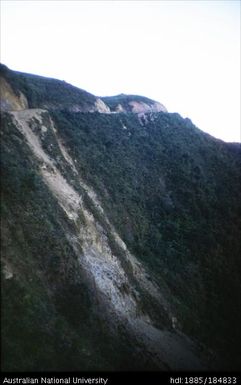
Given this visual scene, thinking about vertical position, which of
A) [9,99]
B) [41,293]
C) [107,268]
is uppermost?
[9,99]

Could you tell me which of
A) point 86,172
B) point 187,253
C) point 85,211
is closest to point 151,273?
point 187,253

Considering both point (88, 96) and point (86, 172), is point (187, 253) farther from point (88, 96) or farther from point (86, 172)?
point (88, 96)

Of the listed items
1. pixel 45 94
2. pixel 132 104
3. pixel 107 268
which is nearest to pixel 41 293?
pixel 107 268

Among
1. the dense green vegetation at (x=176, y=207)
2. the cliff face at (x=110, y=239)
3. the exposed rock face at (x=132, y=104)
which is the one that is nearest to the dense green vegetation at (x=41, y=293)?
the cliff face at (x=110, y=239)

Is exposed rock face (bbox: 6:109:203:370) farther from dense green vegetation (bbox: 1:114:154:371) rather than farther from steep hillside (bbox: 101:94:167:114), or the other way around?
steep hillside (bbox: 101:94:167:114)

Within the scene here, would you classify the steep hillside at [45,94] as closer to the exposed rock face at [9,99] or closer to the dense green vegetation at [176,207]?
the exposed rock face at [9,99]

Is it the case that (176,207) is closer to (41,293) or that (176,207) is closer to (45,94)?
(45,94)

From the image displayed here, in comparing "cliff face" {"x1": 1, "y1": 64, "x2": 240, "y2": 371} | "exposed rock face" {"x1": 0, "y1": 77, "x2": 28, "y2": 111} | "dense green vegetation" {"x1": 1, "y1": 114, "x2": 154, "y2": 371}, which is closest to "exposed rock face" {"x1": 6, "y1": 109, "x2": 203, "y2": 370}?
"cliff face" {"x1": 1, "y1": 64, "x2": 240, "y2": 371}
